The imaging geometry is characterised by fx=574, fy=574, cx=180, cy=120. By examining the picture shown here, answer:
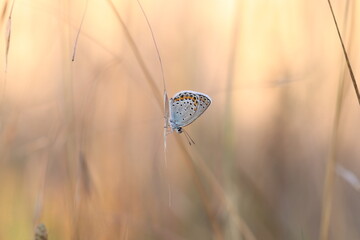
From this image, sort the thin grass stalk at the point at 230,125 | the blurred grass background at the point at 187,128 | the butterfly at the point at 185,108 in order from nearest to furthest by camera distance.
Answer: the butterfly at the point at 185,108 < the thin grass stalk at the point at 230,125 < the blurred grass background at the point at 187,128

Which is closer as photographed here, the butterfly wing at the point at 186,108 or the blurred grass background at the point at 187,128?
the butterfly wing at the point at 186,108

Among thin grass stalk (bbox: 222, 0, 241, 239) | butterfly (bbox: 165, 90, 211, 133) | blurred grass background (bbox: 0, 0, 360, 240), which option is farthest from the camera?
blurred grass background (bbox: 0, 0, 360, 240)

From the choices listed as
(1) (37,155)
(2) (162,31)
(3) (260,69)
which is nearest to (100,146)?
(1) (37,155)

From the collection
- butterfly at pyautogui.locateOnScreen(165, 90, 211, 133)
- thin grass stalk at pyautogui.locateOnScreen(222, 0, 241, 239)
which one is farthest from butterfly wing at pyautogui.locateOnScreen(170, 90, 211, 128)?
thin grass stalk at pyautogui.locateOnScreen(222, 0, 241, 239)

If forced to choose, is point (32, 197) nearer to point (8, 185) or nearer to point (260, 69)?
point (8, 185)

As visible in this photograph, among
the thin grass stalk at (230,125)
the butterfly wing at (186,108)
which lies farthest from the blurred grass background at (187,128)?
the butterfly wing at (186,108)

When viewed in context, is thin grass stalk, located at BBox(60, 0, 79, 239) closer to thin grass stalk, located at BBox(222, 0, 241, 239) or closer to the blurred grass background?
the blurred grass background

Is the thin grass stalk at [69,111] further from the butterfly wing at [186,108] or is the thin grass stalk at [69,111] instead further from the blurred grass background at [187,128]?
the butterfly wing at [186,108]
